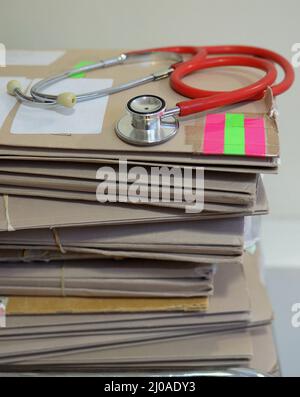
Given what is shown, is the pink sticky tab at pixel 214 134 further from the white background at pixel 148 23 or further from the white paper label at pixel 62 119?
the white background at pixel 148 23

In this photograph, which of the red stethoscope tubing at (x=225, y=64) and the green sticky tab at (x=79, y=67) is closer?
the red stethoscope tubing at (x=225, y=64)

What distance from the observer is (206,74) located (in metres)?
0.65

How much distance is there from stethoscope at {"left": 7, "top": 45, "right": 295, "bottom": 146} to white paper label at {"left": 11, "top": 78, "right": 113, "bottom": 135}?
0.04 ft

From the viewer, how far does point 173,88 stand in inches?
24.2

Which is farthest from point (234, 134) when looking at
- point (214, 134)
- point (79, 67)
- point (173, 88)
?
point (79, 67)

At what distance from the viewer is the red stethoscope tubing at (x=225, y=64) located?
546 millimetres

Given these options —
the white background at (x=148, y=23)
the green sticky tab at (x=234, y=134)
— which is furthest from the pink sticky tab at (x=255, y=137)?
the white background at (x=148, y=23)

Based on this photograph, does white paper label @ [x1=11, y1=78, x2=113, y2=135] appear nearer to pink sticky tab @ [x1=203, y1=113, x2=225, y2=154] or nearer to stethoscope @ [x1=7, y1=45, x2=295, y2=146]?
stethoscope @ [x1=7, y1=45, x2=295, y2=146]

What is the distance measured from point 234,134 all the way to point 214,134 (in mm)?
21

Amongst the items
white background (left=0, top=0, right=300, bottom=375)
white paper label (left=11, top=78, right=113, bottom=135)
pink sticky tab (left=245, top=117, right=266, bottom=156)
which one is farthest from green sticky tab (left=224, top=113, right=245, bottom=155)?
white background (left=0, top=0, right=300, bottom=375)

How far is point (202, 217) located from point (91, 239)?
130 mm

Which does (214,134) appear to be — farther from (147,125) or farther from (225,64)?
(225,64)

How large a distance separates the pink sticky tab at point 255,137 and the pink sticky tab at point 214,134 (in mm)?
26

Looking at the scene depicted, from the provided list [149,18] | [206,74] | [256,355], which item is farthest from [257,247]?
[149,18]
